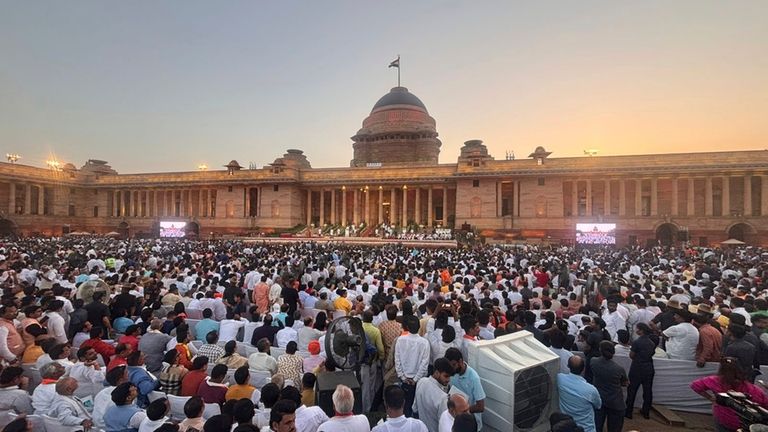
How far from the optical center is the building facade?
42000 mm

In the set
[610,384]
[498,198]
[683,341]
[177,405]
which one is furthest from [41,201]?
[683,341]

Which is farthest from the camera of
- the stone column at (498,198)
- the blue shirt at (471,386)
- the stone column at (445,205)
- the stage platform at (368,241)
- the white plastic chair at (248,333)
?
the stone column at (445,205)

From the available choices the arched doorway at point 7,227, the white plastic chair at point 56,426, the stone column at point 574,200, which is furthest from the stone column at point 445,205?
the arched doorway at point 7,227

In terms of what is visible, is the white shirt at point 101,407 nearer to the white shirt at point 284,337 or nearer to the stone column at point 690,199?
the white shirt at point 284,337

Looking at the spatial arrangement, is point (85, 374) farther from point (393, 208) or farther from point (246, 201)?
point (246, 201)

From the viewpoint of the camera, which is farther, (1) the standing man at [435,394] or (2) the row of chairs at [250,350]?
(2) the row of chairs at [250,350]

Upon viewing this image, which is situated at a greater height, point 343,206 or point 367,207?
point 343,206

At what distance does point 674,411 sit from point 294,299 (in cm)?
919

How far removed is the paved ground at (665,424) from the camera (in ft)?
21.8

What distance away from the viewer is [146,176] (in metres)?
60.4

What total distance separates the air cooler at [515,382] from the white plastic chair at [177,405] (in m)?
4.05

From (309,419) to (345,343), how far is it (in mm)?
1387

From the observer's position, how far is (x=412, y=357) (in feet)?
19.8

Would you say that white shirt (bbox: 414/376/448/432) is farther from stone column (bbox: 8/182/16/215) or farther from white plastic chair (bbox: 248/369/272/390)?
stone column (bbox: 8/182/16/215)
